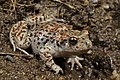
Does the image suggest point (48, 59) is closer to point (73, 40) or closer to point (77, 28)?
point (73, 40)

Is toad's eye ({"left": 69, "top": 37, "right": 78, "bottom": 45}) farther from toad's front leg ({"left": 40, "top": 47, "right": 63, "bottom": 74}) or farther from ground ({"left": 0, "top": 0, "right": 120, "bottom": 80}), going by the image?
ground ({"left": 0, "top": 0, "right": 120, "bottom": 80})

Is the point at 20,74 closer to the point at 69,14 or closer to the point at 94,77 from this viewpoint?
the point at 94,77

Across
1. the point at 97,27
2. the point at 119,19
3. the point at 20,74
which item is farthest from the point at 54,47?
the point at 119,19

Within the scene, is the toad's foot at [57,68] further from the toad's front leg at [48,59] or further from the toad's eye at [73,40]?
the toad's eye at [73,40]

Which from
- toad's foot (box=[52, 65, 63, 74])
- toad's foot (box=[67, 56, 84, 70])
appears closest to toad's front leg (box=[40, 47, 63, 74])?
toad's foot (box=[52, 65, 63, 74])

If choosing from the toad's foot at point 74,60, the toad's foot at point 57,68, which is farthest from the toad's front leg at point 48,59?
the toad's foot at point 74,60
